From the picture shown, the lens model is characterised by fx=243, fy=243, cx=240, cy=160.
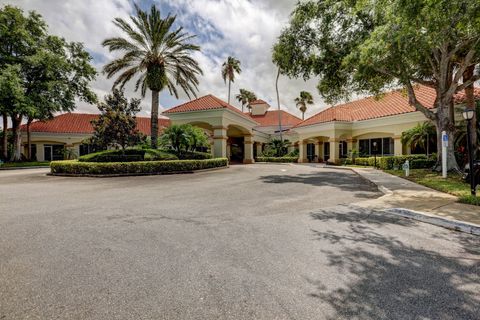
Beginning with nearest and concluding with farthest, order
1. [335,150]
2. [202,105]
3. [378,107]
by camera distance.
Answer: [202,105]
[378,107]
[335,150]

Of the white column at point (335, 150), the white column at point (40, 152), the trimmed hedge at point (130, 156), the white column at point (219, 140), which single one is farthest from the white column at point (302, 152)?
the white column at point (40, 152)

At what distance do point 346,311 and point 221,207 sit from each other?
16.4 ft

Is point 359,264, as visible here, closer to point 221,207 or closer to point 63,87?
point 221,207

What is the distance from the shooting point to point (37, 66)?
27.5 meters

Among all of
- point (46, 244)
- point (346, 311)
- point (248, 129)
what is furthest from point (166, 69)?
point (346, 311)

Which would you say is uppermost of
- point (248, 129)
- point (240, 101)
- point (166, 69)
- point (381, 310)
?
point (240, 101)

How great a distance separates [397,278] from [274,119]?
43119 mm

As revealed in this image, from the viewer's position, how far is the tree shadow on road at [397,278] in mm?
2623

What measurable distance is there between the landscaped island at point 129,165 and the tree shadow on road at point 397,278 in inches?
528

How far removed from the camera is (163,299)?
9.18 feet

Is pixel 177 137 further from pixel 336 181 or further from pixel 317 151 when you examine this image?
pixel 317 151

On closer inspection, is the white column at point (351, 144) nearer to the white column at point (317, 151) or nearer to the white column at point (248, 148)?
the white column at point (317, 151)

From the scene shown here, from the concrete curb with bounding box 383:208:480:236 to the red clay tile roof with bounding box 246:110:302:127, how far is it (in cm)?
3799

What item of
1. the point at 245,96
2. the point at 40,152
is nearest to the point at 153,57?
the point at 40,152
